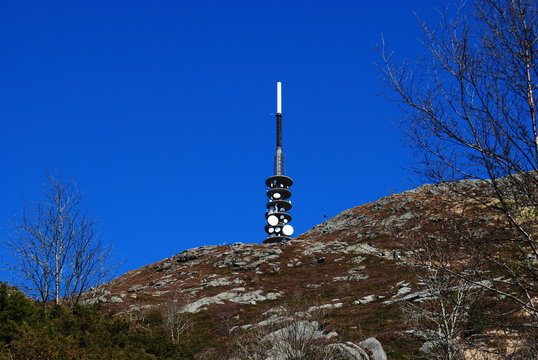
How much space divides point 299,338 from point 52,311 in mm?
9244

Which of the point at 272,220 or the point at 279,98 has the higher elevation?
the point at 279,98

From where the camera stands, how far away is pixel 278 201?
9112cm

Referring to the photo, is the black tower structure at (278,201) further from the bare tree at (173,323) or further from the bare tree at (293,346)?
the bare tree at (293,346)

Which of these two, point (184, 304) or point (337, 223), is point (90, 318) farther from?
point (337, 223)

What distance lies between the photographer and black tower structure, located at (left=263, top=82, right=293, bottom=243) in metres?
86.8

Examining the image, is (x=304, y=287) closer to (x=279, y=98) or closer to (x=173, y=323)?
(x=173, y=323)

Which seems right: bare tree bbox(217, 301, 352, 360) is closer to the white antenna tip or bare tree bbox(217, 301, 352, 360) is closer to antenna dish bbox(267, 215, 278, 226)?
antenna dish bbox(267, 215, 278, 226)

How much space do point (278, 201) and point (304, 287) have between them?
146ft

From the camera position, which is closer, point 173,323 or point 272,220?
point 173,323

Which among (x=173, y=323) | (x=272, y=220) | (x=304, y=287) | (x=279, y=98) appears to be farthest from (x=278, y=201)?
(x=173, y=323)

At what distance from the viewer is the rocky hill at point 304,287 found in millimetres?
28578

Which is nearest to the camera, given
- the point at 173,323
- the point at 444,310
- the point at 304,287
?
the point at 444,310

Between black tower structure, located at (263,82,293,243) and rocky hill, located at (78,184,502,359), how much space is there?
25.9 feet

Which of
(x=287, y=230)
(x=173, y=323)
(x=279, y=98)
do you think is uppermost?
(x=279, y=98)
